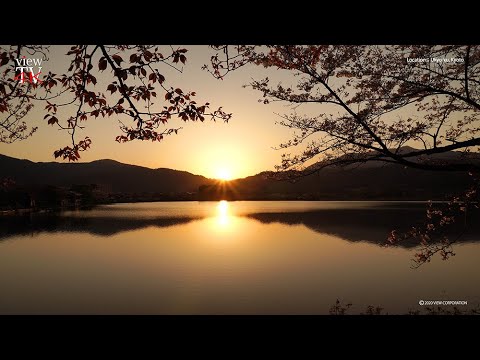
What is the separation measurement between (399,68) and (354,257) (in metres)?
18.9

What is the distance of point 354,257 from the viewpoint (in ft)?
74.0

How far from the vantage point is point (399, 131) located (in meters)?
5.62

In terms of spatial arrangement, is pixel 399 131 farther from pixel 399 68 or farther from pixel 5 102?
pixel 5 102

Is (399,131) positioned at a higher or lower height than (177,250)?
higher

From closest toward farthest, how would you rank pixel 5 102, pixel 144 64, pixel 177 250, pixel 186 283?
pixel 144 64 < pixel 5 102 < pixel 186 283 < pixel 177 250

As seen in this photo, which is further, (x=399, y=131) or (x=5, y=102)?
(x=399, y=131)

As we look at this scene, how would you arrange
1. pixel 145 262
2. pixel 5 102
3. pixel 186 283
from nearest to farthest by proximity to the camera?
pixel 5 102 → pixel 186 283 → pixel 145 262
